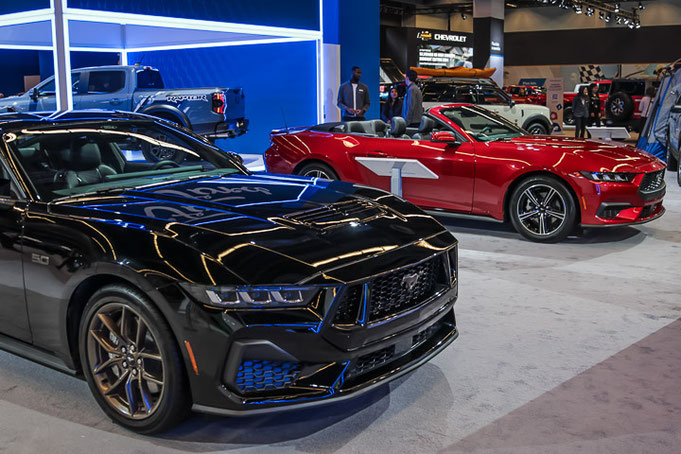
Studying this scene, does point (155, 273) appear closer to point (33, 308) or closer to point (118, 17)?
point (33, 308)

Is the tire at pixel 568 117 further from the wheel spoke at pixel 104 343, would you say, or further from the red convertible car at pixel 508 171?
the wheel spoke at pixel 104 343

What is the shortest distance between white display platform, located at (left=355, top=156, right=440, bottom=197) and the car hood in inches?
34.6

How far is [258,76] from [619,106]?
1299 cm

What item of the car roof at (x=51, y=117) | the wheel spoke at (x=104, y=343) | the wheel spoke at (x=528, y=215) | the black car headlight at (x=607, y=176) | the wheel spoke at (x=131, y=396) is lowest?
the wheel spoke at (x=131, y=396)

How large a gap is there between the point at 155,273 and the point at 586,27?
129 feet

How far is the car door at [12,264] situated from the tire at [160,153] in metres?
0.87

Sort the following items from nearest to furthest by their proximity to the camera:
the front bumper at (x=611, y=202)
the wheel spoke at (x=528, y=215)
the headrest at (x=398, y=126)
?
the front bumper at (x=611, y=202)
the wheel spoke at (x=528, y=215)
the headrest at (x=398, y=126)

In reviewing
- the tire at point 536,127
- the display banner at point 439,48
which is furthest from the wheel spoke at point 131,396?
the display banner at point 439,48

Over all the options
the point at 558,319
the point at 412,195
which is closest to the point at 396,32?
the point at 412,195

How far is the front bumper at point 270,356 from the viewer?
8.95 feet

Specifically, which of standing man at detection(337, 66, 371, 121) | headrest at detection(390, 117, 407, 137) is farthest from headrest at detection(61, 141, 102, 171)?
→ standing man at detection(337, 66, 371, 121)

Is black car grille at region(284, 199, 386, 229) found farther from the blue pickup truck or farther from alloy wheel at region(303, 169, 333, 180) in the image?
the blue pickup truck

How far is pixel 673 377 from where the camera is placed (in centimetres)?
377

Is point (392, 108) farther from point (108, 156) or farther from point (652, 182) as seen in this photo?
point (108, 156)
